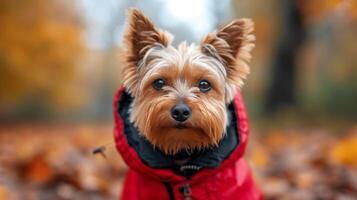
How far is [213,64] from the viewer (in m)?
4.66

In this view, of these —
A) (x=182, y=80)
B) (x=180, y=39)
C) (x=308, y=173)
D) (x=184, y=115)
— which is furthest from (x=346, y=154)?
(x=184, y=115)

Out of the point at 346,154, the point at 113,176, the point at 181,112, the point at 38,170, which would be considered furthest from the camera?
the point at 346,154

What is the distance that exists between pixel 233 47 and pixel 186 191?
1176 mm

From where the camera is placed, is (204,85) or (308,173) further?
(308,173)

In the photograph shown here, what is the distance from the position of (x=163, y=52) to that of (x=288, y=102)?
1364cm

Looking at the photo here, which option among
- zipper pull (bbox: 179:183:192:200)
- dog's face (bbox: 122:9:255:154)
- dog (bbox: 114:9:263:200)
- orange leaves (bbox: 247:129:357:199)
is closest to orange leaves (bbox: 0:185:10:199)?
dog (bbox: 114:9:263:200)

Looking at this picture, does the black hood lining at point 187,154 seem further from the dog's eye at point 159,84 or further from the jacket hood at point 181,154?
the dog's eye at point 159,84

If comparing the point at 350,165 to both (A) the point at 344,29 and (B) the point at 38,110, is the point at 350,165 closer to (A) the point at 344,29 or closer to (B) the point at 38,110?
(A) the point at 344,29

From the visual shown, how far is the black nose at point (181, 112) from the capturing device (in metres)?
4.26

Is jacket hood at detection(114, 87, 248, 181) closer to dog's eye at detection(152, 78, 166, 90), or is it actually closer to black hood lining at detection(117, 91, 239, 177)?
black hood lining at detection(117, 91, 239, 177)

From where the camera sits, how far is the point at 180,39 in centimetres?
756

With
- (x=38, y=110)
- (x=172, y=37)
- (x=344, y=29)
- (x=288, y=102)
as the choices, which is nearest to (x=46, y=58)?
(x=38, y=110)

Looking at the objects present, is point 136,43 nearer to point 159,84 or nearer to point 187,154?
point 159,84

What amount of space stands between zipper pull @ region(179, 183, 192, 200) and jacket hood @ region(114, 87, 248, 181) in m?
0.06
